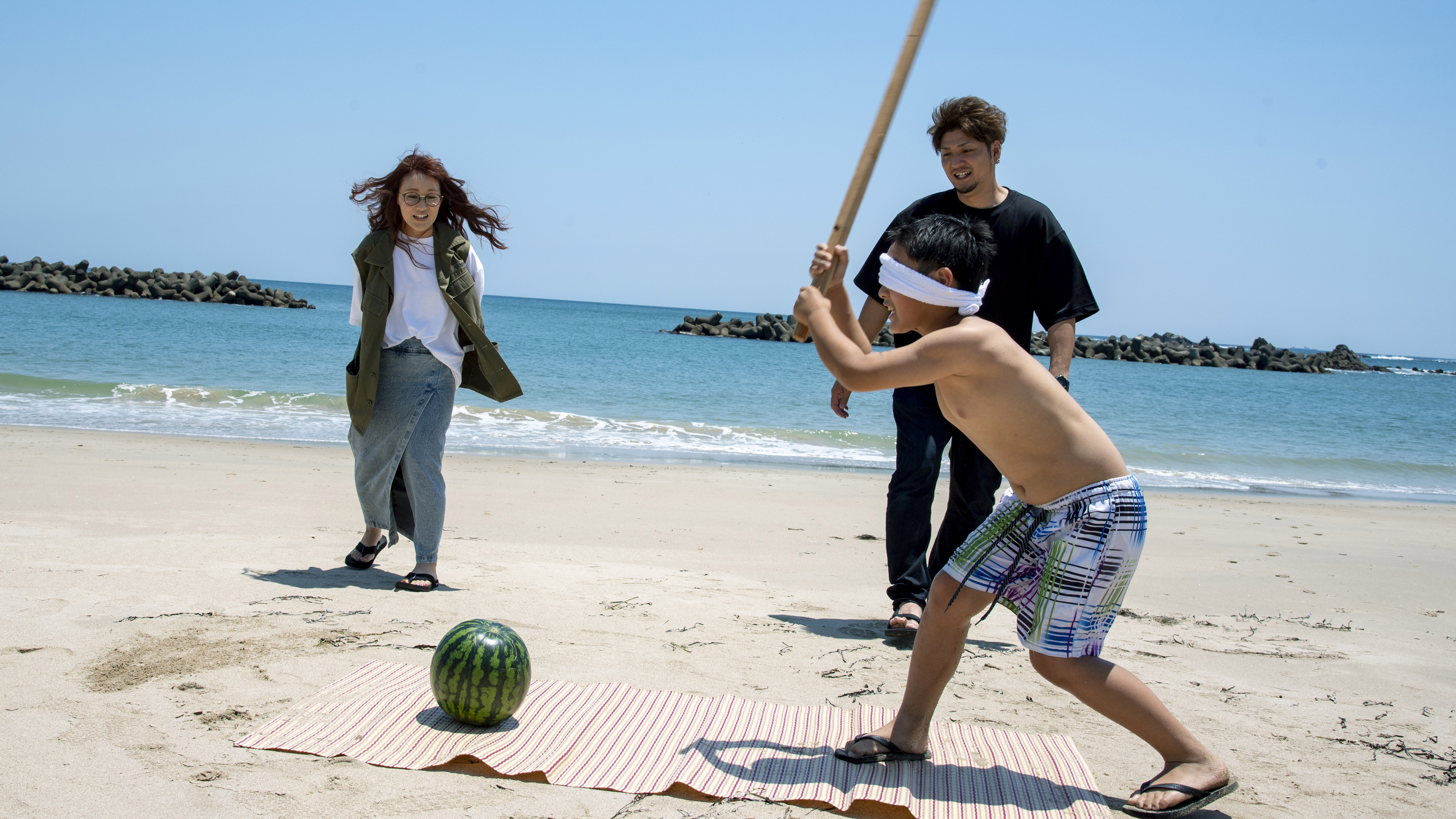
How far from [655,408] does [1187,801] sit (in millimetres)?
15319

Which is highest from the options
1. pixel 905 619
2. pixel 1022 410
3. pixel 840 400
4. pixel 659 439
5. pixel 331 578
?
pixel 1022 410

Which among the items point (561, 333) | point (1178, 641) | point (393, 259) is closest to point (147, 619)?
point (393, 259)

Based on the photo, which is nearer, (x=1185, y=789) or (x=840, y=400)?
(x=1185, y=789)

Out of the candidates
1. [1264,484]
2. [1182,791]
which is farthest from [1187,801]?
[1264,484]

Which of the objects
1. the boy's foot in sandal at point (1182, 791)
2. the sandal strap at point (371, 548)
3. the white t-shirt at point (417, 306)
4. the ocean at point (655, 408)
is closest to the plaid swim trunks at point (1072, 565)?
the boy's foot in sandal at point (1182, 791)

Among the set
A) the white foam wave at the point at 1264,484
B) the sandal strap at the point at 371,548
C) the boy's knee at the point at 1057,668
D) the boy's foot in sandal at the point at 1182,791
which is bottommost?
the white foam wave at the point at 1264,484

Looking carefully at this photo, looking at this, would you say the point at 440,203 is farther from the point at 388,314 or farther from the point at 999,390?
the point at 999,390

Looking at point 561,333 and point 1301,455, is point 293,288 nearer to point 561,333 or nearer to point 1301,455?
point 561,333

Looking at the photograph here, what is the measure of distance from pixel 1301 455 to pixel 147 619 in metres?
16.8

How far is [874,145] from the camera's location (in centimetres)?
287

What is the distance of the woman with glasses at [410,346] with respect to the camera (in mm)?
4590

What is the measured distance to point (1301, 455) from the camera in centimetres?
1602

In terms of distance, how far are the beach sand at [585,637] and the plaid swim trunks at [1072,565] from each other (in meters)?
0.58

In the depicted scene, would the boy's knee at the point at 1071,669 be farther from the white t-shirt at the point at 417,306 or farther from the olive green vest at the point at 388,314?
the white t-shirt at the point at 417,306
